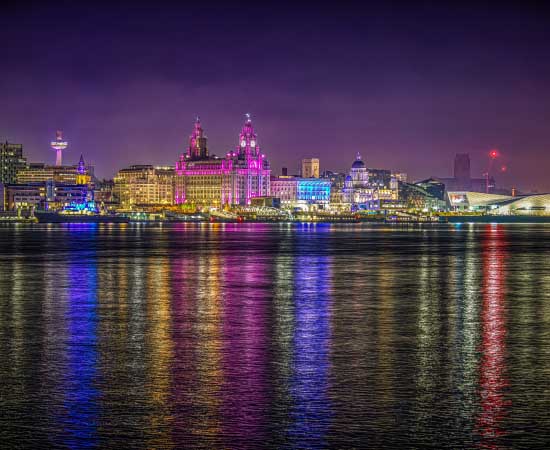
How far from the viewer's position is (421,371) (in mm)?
17656

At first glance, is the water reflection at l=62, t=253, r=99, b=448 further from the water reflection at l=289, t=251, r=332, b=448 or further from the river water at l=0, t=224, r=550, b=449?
the water reflection at l=289, t=251, r=332, b=448

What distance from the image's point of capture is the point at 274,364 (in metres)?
18.4

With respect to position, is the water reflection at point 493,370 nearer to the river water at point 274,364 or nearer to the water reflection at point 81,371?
the river water at point 274,364

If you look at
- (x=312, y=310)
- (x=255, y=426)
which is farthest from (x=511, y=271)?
(x=255, y=426)

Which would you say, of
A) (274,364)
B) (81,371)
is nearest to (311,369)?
(274,364)

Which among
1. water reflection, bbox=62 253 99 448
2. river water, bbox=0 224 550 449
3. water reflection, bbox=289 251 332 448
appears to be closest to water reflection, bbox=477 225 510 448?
river water, bbox=0 224 550 449

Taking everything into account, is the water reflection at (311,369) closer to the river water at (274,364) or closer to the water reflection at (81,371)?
the river water at (274,364)

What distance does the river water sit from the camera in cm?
1341

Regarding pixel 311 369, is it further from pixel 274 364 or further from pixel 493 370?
pixel 493 370

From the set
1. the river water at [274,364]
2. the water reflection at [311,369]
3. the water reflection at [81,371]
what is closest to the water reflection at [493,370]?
the river water at [274,364]

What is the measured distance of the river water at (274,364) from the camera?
1341cm

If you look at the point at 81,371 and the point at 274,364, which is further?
the point at 274,364

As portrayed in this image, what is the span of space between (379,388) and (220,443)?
4239 millimetres

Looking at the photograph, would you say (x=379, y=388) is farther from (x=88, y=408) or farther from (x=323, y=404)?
(x=88, y=408)
